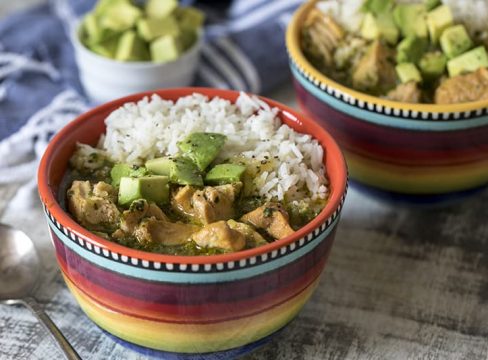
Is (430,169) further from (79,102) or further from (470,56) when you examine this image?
(79,102)

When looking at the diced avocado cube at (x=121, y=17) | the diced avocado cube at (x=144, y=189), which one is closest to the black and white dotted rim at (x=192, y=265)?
the diced avocado cube at (x=144, y=189)

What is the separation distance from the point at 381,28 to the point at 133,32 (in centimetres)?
80

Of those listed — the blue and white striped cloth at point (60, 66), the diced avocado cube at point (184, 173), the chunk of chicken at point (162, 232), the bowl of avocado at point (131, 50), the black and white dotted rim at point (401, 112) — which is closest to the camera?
the chunk of chicken at point (162, 232)

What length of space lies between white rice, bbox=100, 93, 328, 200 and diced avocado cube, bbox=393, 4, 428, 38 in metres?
0.48

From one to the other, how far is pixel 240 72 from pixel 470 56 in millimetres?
800

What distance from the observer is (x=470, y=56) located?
77.7 inches

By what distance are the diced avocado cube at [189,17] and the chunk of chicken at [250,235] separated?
125 centimetres

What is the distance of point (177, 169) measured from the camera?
1.60 metres

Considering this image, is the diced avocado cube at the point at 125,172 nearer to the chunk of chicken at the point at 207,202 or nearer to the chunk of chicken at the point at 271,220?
the chunk of chicken at the point at 207,202

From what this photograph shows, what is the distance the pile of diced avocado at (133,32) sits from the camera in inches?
96.8

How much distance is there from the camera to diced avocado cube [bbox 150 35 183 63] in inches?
96.7

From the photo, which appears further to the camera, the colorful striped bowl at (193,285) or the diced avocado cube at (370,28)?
the diced avocado cube at (370,28)

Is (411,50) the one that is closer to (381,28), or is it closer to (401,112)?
(381,28)

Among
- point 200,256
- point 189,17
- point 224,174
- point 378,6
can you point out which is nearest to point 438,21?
point 378,6
